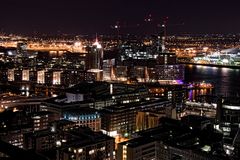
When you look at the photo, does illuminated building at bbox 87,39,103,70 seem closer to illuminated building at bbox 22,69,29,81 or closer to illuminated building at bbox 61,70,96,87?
illuminated building at bbox 61,70,96,87

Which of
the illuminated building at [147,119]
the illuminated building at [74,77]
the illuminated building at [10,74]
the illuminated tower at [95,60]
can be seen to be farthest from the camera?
the illuminated tower at [95,60]

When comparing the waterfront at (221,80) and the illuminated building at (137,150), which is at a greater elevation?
the waterfront at (221,80)

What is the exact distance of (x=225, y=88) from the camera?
591 inches

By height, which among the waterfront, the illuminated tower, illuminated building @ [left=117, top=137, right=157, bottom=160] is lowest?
illuminated building @ [left=117, top=137, right=157, bottom=160]

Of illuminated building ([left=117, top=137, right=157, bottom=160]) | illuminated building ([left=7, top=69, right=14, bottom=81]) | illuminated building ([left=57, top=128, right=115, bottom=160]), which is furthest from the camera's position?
illuminated building ([left=7, top=69, right=14, bottom=81])

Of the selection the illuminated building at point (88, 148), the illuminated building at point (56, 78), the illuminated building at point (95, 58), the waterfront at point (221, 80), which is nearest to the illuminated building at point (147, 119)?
the illuminated building at point (88, 148)

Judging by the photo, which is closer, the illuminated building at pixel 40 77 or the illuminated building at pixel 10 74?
the illuminated building at pixel 40 77

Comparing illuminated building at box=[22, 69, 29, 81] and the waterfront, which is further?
illuminated building at box=[22, 69, 29, 81]

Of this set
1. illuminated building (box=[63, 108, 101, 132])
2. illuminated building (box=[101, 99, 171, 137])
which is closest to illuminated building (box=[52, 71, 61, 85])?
illuminated building (box=[101, 99, 171, 137])

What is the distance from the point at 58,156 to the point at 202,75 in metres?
14.5

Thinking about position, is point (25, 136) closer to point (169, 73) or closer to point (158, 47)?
point (169, 73)

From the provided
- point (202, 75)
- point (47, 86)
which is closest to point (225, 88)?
point (202, 75)

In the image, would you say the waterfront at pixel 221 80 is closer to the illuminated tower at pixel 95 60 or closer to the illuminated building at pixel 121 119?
the illuminated tower at pixel 95 60

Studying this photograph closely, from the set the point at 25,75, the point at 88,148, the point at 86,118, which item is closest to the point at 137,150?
the point at 88,148
